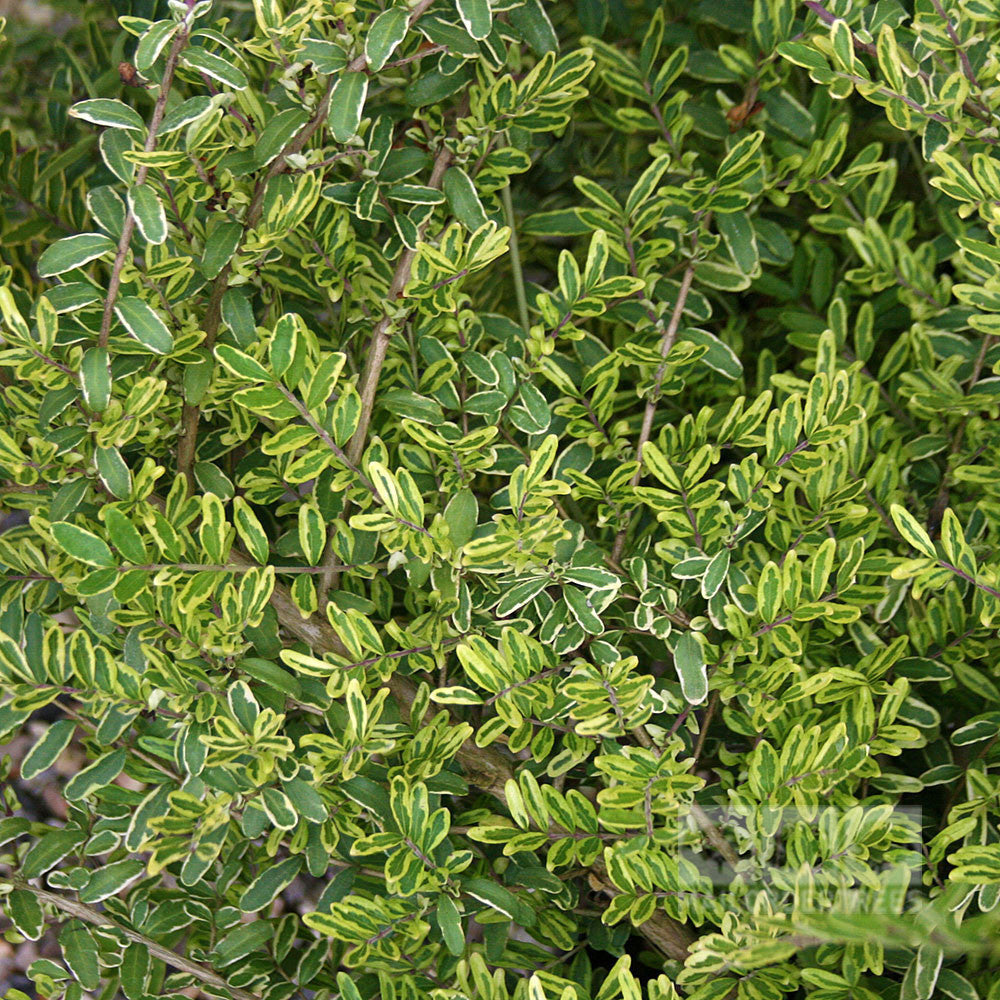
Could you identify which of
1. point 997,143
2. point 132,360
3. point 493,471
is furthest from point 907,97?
point 132,360

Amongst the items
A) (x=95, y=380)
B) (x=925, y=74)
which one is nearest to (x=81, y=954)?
(x=95, y=380)

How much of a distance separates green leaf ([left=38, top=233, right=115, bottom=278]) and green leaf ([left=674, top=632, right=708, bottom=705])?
1.78 ft

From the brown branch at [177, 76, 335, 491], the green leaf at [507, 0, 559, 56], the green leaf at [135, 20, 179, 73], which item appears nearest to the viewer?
the green leaf at [135, 20, 179, 73]

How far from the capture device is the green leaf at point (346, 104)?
2.47 feet

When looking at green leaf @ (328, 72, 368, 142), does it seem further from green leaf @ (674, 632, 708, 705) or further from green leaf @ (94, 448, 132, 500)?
green leaf @ (674, 632, 708, 705)

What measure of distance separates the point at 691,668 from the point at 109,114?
61 centimetres

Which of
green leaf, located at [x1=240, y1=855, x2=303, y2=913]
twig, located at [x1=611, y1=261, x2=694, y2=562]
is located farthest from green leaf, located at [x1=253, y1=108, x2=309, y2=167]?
green leaf, located at [x1=240, y1=855, x2=303, y2=913]

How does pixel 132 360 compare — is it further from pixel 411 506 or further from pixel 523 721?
pixel 523 721

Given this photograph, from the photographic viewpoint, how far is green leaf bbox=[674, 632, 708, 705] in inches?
32.3

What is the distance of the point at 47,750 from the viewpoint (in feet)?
2.89

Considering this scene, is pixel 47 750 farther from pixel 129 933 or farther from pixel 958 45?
pixel 958 45

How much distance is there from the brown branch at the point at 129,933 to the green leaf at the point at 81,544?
0.34 meters

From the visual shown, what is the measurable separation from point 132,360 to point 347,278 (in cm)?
21

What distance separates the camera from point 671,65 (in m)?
0.97
